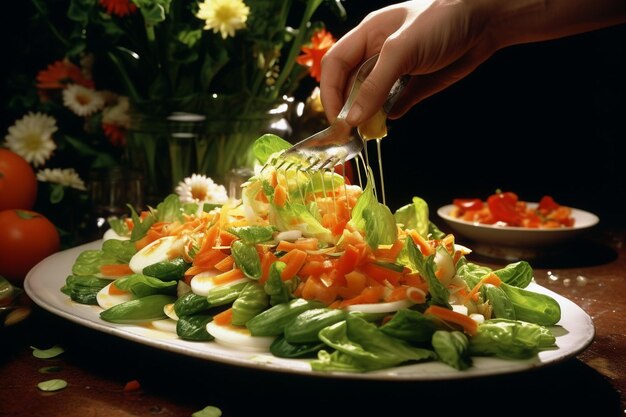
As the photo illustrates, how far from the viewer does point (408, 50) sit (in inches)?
63.9

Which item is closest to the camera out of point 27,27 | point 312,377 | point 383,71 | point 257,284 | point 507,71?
point 312,377

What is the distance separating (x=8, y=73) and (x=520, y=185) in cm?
253

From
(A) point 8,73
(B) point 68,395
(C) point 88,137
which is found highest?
(A) point 8,73

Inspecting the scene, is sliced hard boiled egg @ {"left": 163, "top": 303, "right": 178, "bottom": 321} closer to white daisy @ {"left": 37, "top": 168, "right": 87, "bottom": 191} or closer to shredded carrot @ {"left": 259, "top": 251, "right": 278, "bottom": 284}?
shredded carrot @ {"left": 259, "top": 251, "right": 278, "bottom": 284}

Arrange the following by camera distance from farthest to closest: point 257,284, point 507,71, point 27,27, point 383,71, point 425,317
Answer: point 507,71 → point 27,27 → point 383,71 → point 257,284 → point 425,317

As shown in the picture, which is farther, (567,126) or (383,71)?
(567,126)

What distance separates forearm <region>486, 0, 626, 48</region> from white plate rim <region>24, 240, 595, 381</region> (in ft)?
1.91

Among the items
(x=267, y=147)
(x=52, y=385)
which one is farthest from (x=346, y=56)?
(x=52, y=385)

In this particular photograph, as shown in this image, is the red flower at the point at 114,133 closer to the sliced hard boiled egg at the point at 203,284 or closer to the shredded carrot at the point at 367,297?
the sliced hard boiled egg at the point at 203,284

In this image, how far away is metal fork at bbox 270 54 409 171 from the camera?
1.64 meters

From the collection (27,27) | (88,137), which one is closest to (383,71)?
(88,137)

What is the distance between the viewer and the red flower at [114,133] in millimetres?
2693

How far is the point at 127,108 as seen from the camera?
2.62 meters

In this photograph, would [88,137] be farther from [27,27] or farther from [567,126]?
[567,126]
